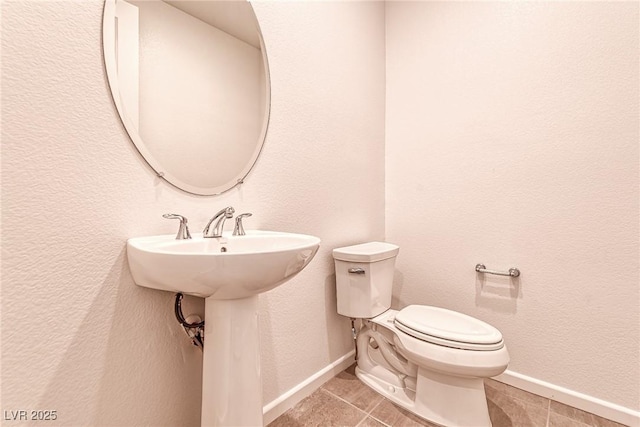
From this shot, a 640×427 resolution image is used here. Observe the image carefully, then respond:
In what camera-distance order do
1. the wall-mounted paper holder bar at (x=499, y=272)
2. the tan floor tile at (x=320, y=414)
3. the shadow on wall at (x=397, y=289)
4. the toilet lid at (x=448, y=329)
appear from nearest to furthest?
the toilet lid at (x=448, y=329) < the tan floor tile at (x=320, y=414) < the wall-mounted paper holder bar at (x=499, y=272) < the shadow on wall at (x=397, y=289)

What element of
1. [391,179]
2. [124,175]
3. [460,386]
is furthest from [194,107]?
→ [460,386]

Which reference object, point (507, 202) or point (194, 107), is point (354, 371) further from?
point (194, 107)

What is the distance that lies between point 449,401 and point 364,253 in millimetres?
701

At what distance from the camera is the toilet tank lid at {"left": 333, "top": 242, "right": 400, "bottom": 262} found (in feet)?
4.61

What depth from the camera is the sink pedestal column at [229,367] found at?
2.69 feet

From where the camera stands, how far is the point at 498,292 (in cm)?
152

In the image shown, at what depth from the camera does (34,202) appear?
27.1 inches

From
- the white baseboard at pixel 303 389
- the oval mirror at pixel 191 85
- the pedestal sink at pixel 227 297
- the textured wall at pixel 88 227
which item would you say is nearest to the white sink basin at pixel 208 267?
the pedestal sink at pixel 227 297

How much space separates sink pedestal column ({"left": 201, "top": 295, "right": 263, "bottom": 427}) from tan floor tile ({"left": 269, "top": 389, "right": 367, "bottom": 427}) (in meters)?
0.47

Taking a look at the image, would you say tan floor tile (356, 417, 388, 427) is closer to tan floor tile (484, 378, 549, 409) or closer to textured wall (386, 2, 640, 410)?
tan floor tile (484, 378, 549, 409)

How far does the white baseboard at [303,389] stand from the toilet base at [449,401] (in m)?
0.40

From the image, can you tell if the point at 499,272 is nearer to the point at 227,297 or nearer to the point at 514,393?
the point at 514,393

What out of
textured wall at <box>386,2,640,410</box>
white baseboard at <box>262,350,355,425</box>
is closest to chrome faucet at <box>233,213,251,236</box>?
white baseboard at <box>262,350,355,425</box>

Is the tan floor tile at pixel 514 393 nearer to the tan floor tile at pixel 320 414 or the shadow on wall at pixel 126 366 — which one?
the tan floor tile at pixel 320 414
